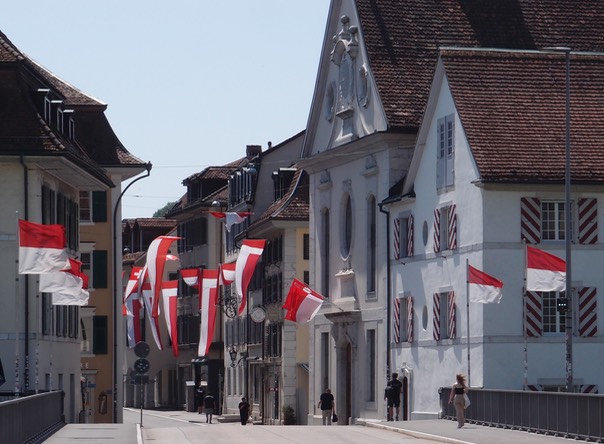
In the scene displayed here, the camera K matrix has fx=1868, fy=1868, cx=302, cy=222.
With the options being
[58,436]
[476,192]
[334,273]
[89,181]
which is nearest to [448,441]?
[58,436]

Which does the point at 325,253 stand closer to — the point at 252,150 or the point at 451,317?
the point at 451,317

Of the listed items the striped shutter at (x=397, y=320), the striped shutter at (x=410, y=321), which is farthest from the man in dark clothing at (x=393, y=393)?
the striped shutter at (x=397, y=320)

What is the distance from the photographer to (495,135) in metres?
58.4

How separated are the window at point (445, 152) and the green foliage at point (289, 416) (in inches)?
1055

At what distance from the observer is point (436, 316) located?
6172 cm

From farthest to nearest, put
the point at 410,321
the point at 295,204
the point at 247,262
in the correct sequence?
the point at 295,204 < the point at 247,262 < the point at 410,321

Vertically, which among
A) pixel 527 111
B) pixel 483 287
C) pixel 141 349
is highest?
pixel 527 111

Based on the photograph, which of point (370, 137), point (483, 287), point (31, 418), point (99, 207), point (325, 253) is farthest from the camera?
point (99, 207)

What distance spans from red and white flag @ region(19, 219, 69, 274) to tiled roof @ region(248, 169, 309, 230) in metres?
41.7

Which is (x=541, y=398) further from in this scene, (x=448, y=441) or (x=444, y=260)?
(x=444, y=260)

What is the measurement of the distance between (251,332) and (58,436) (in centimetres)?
5733

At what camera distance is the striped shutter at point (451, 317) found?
59.6 meters

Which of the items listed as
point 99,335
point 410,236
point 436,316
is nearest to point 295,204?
point 99,335

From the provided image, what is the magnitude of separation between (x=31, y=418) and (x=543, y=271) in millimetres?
16230
